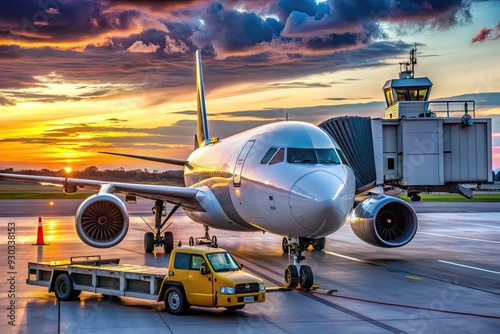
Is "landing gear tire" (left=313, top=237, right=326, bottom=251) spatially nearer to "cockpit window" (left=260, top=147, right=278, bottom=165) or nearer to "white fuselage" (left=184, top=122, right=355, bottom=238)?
"white fuselage" (left=184, top=122, right=355, bottom=238)

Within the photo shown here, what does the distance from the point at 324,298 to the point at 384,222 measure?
8.61 meters

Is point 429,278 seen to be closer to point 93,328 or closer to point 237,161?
point 237,161

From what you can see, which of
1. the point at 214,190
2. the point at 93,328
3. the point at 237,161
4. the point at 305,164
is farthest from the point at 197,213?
the point at 93,328

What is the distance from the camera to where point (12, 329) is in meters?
13.4

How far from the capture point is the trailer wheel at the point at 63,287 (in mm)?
16500

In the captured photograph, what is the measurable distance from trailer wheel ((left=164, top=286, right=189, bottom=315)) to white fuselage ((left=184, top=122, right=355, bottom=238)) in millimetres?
3893

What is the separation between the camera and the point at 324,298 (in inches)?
665

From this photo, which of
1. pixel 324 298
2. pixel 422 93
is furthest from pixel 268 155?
pixel 422 93

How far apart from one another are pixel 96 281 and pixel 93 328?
322 cm

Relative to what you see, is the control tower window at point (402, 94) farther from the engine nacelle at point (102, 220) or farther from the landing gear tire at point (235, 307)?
the landing gear tire at point (235, 307)

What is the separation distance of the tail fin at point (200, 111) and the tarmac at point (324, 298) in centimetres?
688

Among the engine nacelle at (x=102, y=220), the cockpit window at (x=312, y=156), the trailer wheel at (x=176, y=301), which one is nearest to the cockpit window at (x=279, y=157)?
the cockpit window at (x=312, y=156)

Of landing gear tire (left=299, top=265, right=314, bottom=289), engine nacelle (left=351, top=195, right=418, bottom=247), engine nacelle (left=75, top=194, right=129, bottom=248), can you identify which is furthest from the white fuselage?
engine nacelle (left=351, top=195, right=418, bottom=247)

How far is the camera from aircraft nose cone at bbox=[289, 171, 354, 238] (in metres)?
16.9
